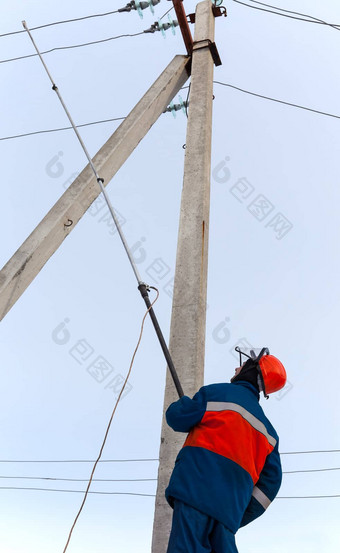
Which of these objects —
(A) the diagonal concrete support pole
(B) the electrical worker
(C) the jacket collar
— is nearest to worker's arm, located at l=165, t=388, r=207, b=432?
(B) the electrical worker

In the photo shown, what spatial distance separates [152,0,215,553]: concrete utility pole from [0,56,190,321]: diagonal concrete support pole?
1.00ft

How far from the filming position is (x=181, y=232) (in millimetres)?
3932

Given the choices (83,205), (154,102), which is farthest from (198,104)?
(83,205)

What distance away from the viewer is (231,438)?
8.41 ft

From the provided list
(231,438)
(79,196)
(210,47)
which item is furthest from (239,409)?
(210,47)

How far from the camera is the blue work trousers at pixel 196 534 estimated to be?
92.3 inches

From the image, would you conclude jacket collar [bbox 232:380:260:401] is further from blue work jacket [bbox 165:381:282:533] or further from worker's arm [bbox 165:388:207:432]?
worker's arm [bbox 165:388:207:432]

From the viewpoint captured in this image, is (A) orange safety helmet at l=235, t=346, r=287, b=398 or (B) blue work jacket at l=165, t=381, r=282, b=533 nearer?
(B) blue work jacket at l=165, t=381, r=282, b=533

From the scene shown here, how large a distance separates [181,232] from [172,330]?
2.41 ft

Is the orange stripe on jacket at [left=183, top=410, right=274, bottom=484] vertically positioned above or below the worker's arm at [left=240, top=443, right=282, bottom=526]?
above

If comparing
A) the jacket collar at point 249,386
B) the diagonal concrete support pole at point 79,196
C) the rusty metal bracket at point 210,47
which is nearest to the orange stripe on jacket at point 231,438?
the jacket collar at point 249,386

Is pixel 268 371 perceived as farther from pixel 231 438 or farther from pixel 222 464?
pixel 222 464

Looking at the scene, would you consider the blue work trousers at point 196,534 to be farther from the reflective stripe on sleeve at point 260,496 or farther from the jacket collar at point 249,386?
the jacket collar at point 249,386

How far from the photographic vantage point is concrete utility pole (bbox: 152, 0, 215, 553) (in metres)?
3.11
